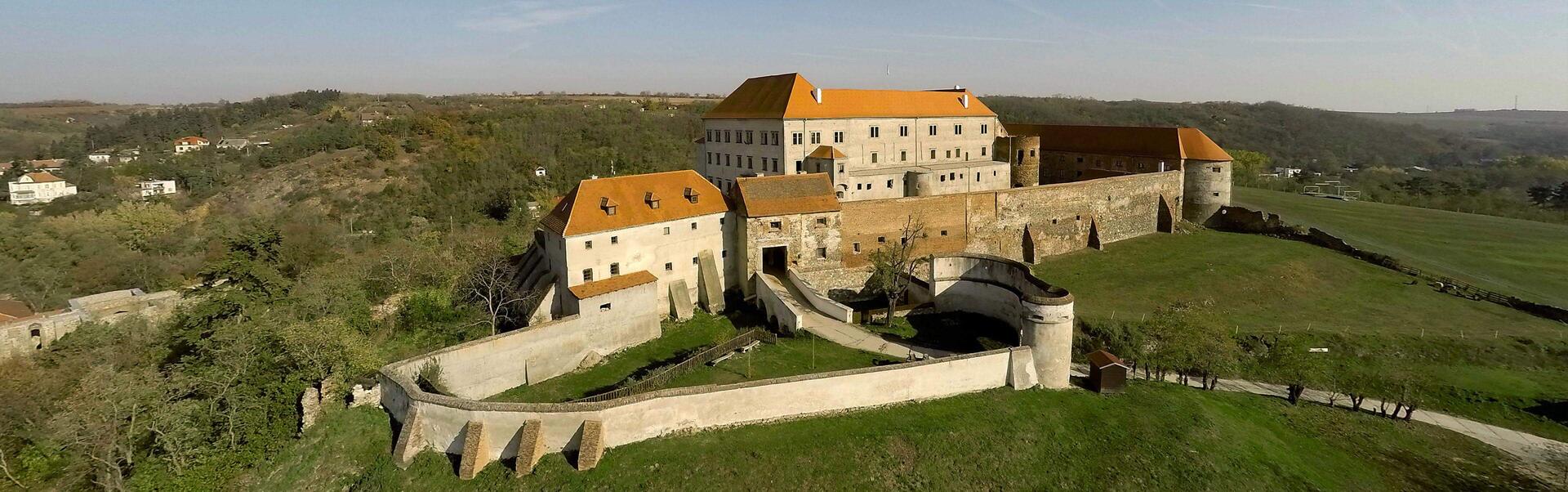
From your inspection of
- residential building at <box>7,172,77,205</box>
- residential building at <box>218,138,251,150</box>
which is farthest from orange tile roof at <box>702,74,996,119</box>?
residential building at <box>218,138,251,150</box>

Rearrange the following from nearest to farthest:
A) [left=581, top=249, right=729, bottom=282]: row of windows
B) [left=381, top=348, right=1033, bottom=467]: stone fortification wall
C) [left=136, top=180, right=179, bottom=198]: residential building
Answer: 1. [left=381, top=348, right=1033, bottom=467]: stone fortification wall
2. [left=581, top=249, right=729, bottom=282]: row of windows
3. [left=136, top=180, right=179, bottom=198]: residential building

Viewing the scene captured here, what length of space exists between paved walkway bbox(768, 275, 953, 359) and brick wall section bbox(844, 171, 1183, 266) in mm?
5253

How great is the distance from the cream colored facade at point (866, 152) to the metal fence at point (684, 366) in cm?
1272

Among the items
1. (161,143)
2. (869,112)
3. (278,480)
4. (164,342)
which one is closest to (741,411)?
(278,480)

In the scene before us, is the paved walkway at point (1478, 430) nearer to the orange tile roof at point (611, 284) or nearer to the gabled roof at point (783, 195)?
the gabled roof at point (783, 195)

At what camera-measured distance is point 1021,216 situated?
38.1 meters

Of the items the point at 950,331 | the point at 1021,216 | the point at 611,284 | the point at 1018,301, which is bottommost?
the point at 950,331

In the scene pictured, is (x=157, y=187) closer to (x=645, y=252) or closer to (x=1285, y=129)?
(x=645, y=252)

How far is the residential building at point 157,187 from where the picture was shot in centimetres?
6906


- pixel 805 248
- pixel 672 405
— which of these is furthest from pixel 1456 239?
pixel 672 405

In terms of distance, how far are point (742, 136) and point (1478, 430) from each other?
110ft

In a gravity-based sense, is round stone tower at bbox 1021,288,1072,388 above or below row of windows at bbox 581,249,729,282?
below

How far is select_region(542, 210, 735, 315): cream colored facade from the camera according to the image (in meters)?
26.7

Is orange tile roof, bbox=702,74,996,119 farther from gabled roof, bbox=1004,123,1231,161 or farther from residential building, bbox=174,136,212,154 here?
residential building, bbox=174,136,212,154
